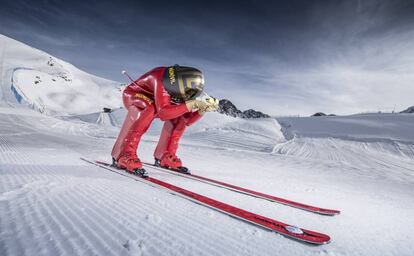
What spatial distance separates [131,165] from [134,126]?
0.54 meters

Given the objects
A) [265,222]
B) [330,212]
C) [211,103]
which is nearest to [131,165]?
[211,103]

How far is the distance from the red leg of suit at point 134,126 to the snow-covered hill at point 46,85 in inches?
1560

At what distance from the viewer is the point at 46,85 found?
5528 centimetres

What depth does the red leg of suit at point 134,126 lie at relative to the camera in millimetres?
3186

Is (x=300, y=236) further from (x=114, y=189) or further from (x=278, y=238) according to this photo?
(x=114, y=189)

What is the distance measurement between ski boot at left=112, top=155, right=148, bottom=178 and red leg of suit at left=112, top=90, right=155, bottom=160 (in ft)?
0.32

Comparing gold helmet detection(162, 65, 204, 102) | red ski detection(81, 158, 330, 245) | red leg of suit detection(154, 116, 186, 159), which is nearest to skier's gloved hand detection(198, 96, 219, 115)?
gold helmet detection(162, 65, 204, 102)

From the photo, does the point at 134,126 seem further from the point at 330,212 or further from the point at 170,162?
the point at 330,212

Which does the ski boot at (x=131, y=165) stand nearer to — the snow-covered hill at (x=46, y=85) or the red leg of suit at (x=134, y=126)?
the red leg of suit at (x=134, y=126)

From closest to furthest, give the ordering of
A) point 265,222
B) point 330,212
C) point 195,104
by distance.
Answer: point 265,222 < point 330,212 < point 195,104

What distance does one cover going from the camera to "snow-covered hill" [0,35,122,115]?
42750 mm

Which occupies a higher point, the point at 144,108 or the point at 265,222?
the point at 144,108

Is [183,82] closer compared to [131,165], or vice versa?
[131,165]

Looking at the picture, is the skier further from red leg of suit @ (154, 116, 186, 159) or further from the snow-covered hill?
the snow-covered hill
